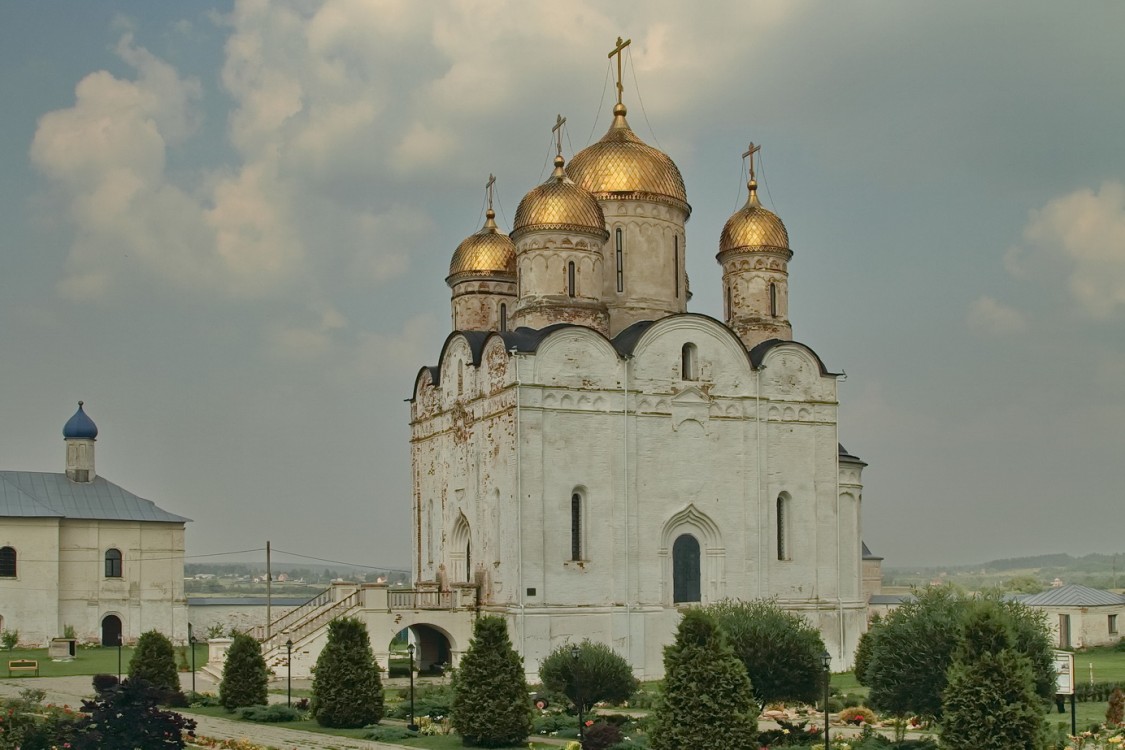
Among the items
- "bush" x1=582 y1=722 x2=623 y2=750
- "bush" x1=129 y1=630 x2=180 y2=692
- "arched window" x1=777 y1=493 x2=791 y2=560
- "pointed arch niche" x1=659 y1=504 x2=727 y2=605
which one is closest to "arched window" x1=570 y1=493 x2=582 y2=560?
"pointed arch niche" x1=659 y1=504 x2=727 y2=605

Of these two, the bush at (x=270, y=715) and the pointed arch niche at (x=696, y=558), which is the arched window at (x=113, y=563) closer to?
the pointed arch niche at (x=696, y=558)

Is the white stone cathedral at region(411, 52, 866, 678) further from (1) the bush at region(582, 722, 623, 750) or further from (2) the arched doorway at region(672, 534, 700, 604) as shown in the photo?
(1) the bush at region(582, 722, 623, 750)

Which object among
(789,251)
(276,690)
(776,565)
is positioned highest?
(789,251)

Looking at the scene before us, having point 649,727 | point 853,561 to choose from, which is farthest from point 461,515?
point 649,727

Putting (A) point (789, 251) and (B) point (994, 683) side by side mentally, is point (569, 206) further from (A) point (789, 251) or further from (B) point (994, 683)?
(B) point (994, 683)

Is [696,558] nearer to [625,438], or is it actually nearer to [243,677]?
[625,438]

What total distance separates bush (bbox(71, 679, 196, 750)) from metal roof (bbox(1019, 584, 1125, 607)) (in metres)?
32.6

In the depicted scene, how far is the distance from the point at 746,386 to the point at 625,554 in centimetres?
553

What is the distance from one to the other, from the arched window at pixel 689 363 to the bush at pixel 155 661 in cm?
1419

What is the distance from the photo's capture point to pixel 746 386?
36.8m

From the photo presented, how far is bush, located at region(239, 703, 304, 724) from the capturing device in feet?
86.6

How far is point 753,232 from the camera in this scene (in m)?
40.6

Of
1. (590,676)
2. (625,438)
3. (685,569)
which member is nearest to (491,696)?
(590,676)

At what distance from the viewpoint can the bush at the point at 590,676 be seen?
1081 inches
